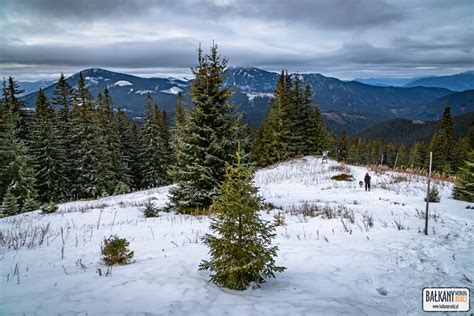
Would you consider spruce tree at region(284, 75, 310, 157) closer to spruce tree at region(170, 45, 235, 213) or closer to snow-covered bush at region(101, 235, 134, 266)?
spruce tree at region(170, 45, 235, 213)

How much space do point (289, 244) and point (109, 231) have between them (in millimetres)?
5635

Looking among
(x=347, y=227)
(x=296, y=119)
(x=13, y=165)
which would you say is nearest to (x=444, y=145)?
(x=296, y=119)

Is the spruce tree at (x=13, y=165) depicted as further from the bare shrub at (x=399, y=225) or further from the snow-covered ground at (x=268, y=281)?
the bare shrub at (x=399, y=225)

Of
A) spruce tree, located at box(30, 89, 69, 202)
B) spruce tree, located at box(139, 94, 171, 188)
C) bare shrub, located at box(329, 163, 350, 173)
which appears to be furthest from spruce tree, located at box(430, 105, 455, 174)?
spruce tree, located at box(30, 89, 69, 202)

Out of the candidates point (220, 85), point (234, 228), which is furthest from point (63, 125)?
point (234, 228)

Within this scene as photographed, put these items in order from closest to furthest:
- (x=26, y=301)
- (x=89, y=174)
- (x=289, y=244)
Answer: (x=26, y=301) → (x=289, y=244) → (x=89, y=174)

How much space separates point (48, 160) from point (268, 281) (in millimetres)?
33750

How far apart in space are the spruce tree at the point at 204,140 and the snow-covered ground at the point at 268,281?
1.71 metres

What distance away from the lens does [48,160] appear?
3125 cm

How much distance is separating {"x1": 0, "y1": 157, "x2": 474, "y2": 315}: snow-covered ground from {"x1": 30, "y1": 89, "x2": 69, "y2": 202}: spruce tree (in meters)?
23.5

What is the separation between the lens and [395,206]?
38.2ft

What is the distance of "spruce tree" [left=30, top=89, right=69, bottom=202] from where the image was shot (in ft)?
102

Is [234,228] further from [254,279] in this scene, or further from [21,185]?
[21,185]

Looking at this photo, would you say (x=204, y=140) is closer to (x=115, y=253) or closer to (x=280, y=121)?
A: (x=115, y=253)
